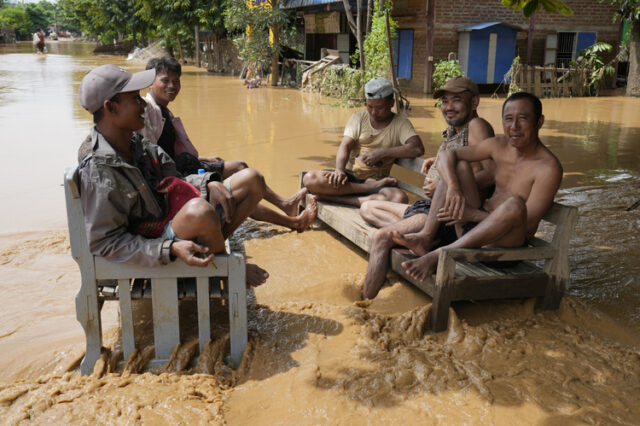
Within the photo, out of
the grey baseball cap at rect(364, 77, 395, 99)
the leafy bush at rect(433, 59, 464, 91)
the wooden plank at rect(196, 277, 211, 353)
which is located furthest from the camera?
the leafy bush at rect(433, 59, 464, 91)

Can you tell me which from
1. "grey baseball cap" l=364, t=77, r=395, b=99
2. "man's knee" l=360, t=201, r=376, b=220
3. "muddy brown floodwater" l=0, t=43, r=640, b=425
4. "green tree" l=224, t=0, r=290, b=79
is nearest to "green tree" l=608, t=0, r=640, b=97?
"green tree" l=224, t=0, r=290, b=79

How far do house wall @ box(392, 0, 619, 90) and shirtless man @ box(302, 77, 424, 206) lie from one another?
12.7m

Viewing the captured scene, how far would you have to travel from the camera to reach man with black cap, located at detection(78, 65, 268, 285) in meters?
2.75

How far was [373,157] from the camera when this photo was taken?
16.4 feet

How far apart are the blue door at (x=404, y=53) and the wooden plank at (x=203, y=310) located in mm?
16052

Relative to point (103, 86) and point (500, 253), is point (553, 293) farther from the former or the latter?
point (103, 86)

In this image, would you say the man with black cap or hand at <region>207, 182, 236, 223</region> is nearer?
the man with black cap

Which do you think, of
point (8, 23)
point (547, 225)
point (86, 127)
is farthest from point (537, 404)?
point (8, 23)

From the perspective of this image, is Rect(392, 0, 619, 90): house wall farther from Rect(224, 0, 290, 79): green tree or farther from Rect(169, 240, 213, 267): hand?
Rect(169, 240, 213, 267): hand

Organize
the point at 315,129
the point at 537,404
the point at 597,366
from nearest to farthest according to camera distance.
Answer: the point at 537,404 → the point at 597,366 → the point at 315,129

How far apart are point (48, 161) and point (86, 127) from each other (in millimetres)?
3183

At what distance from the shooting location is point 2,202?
641cm

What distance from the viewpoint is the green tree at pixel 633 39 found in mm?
14381

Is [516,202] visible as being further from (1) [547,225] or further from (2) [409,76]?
(2) [409,76]
